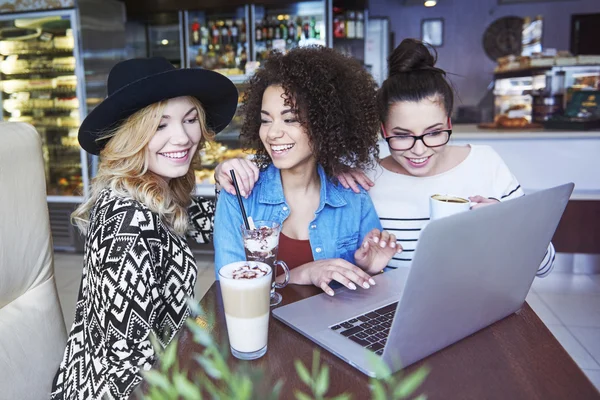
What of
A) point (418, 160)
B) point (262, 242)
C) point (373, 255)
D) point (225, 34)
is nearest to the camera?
point (262, 242)

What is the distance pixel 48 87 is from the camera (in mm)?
4500

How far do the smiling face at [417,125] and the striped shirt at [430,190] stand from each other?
0.07 metres

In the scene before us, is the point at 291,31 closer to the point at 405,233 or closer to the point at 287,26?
the point at 287,26

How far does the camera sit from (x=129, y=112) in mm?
1446

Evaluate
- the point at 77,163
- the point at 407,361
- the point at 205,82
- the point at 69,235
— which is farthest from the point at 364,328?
the point at 77,163

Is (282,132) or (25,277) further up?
(282,132)

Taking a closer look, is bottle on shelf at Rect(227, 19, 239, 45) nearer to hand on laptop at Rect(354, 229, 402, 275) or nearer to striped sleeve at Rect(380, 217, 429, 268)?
striped sleeve at Rect(380, 217, 429, 268)

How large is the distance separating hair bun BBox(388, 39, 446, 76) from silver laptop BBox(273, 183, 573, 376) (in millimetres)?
806

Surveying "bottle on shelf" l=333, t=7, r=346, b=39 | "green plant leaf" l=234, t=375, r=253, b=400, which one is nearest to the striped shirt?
"green plant leaf" l=234, t=375, r=253, b=400

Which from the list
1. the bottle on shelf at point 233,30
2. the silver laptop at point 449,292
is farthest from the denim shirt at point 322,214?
the bottle on shelf at point 233,30

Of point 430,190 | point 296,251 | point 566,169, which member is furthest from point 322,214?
point 566,169

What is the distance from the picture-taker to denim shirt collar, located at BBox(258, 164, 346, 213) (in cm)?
157

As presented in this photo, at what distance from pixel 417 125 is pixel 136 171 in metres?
0.88

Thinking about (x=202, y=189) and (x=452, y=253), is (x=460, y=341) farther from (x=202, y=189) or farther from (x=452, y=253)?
(x=202, y=189)
